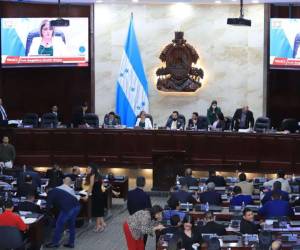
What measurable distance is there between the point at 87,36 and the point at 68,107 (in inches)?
113

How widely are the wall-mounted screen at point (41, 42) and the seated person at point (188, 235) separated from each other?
1608cm

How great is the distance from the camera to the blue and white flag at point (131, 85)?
1152 inches

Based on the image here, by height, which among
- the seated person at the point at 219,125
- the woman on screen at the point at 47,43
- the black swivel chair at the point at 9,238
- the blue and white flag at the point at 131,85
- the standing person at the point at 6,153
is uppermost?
the woman on screen at the point at 47,43

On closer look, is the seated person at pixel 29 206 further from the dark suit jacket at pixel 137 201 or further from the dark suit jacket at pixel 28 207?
the dark suit jacket at pixel 137 201

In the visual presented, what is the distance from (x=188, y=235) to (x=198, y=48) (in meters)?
15.9

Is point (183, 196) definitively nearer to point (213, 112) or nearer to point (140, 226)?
point (140, 226)

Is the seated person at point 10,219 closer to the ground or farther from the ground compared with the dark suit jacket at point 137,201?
closer to the ground

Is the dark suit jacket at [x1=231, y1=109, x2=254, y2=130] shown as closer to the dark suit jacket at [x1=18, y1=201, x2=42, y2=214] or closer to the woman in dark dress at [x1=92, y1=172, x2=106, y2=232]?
the woman in dark dress at [x1=92, y1=172, x2=106, y2=232]

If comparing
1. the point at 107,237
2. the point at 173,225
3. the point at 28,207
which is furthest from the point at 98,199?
the point at 173,225

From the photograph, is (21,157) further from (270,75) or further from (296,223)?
(296,223)

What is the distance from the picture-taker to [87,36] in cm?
2975

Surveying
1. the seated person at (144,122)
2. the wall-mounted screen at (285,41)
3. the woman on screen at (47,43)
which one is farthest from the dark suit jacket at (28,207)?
the wall-mounted screen at (285,41)

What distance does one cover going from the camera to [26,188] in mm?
18594

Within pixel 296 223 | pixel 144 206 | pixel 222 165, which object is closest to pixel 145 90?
pixel 222 165
